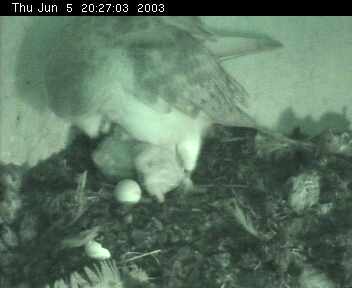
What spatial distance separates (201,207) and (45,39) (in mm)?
702

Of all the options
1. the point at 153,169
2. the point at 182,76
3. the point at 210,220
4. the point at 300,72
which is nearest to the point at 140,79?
the point at 182,76

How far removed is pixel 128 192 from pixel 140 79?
1.06ft

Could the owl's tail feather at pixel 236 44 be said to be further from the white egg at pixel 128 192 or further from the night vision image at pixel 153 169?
the white egg at pixel 128 192

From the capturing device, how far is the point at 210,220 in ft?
5.13

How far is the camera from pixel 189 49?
1.63m

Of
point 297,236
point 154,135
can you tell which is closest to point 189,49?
point 154,135

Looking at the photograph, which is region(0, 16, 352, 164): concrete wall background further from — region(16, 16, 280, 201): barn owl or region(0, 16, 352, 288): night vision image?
region(16, 16, 280, 201): barn owl

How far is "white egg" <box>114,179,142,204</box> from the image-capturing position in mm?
1603

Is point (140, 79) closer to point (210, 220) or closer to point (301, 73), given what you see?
point (210, 220)

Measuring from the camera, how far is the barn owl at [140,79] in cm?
158

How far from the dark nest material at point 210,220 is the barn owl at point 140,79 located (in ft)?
0.47

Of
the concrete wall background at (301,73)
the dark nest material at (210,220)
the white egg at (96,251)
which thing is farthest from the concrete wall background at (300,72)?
the white egg at (96,251)
